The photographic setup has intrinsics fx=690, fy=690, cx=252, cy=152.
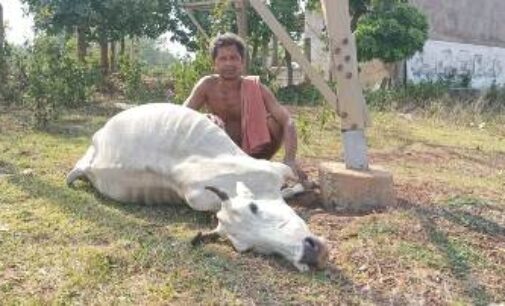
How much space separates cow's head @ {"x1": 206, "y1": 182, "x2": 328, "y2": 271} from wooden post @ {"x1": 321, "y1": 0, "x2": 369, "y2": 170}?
2.64 ft

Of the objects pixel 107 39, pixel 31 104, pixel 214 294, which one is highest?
pixel 107 39

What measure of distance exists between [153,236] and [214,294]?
2.64 ft

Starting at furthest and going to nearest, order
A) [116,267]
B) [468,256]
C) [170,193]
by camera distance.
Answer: [170,193], [468,256], [116,267]

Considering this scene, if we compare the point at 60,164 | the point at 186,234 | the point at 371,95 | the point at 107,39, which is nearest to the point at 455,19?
the point at 371,95

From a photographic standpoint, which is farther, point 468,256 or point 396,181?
point 396,181

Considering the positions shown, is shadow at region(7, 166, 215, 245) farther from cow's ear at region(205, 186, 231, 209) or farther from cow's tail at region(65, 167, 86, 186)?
cow's ear at region(205, 186, 231, 209)

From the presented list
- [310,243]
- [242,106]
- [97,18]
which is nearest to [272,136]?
[242,106]

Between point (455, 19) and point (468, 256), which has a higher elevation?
point (455, 19)

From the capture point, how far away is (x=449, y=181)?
529cm

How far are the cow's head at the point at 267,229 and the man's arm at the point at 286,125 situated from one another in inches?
33.4

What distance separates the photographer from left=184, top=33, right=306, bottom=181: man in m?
4.44

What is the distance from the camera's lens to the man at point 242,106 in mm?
4438

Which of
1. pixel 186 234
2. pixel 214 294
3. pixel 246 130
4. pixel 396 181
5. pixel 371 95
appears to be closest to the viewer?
pixel 214 294

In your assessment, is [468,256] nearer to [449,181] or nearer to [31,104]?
[449,181]
